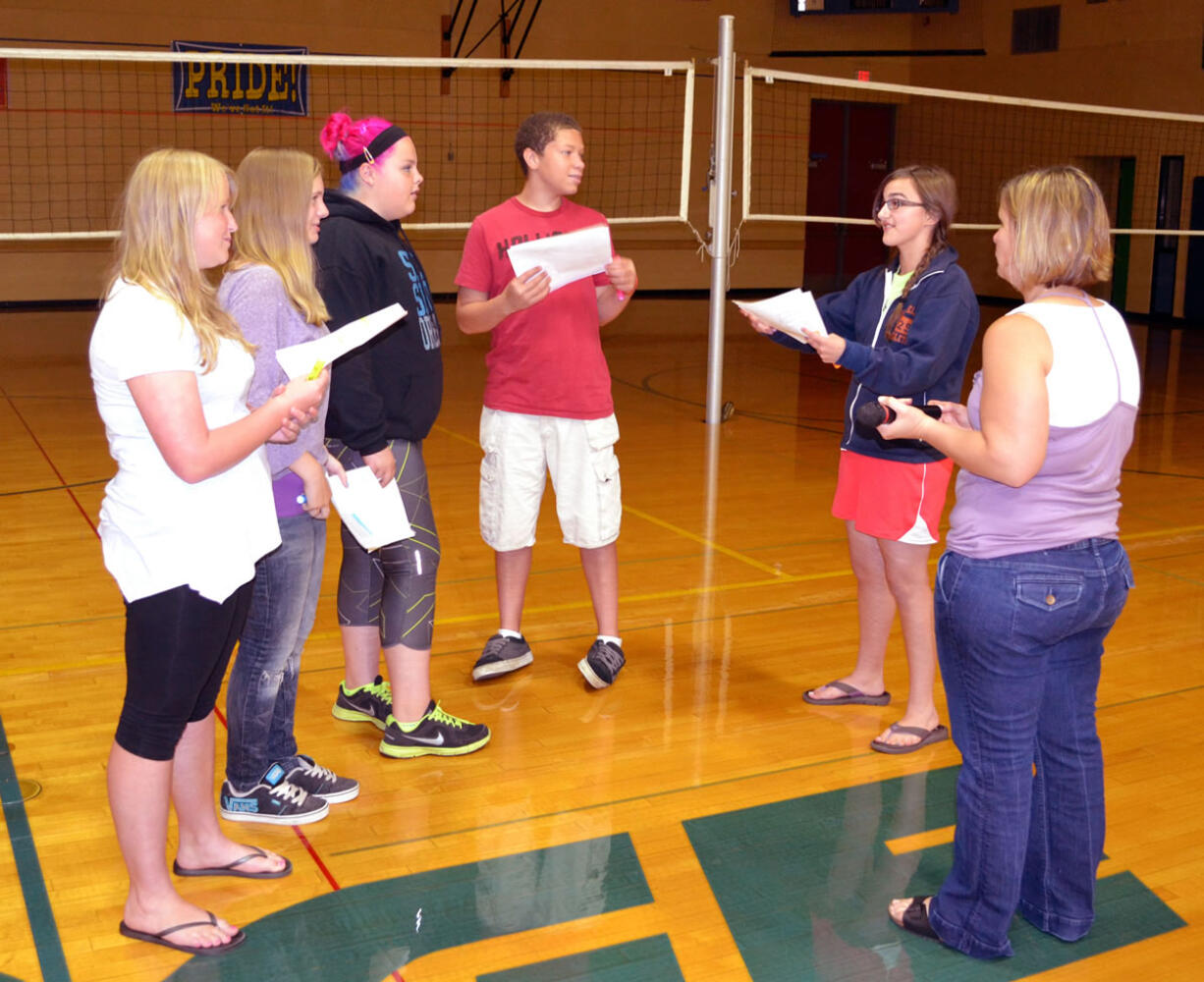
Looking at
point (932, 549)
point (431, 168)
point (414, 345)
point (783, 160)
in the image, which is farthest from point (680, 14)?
point (414, 345)

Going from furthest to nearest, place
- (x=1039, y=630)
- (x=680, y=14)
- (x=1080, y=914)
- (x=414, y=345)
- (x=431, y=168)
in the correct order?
(x=680, y=14)
(x=431, y=168)
(x=414, y=345)
(x=1080, y=914)
(x=1039, y=630)

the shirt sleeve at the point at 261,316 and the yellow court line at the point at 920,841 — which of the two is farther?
the yellow court line at the point at 920,841

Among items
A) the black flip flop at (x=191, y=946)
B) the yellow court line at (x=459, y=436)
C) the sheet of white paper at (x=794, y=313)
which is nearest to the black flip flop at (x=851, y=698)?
the sheet of white paper at (x=794, y=313)

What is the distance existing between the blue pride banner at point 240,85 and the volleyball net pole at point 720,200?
7.66m

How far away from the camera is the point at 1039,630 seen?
2.25 meters

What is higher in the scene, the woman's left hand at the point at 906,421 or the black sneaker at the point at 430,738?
the woman's left hand at the point at 906,421

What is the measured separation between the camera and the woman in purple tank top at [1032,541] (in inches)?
86.7

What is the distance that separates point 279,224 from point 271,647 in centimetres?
93

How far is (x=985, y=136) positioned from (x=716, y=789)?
15.8 metres

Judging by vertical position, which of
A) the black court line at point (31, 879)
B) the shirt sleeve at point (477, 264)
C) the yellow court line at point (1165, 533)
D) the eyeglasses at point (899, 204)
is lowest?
the black court line at point (31, 879)

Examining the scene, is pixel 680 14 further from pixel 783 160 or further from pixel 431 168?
pixel 431 168

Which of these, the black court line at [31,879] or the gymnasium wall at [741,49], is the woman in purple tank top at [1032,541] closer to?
the black court line at [31,879]

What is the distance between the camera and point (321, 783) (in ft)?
10.1

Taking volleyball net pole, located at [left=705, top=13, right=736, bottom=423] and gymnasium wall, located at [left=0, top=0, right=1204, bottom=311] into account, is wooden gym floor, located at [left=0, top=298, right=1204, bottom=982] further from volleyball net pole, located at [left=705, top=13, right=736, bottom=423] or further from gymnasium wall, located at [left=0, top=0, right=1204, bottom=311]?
gymnasium wall, located at [left=0, top=0, right=1204, bottom=311]
